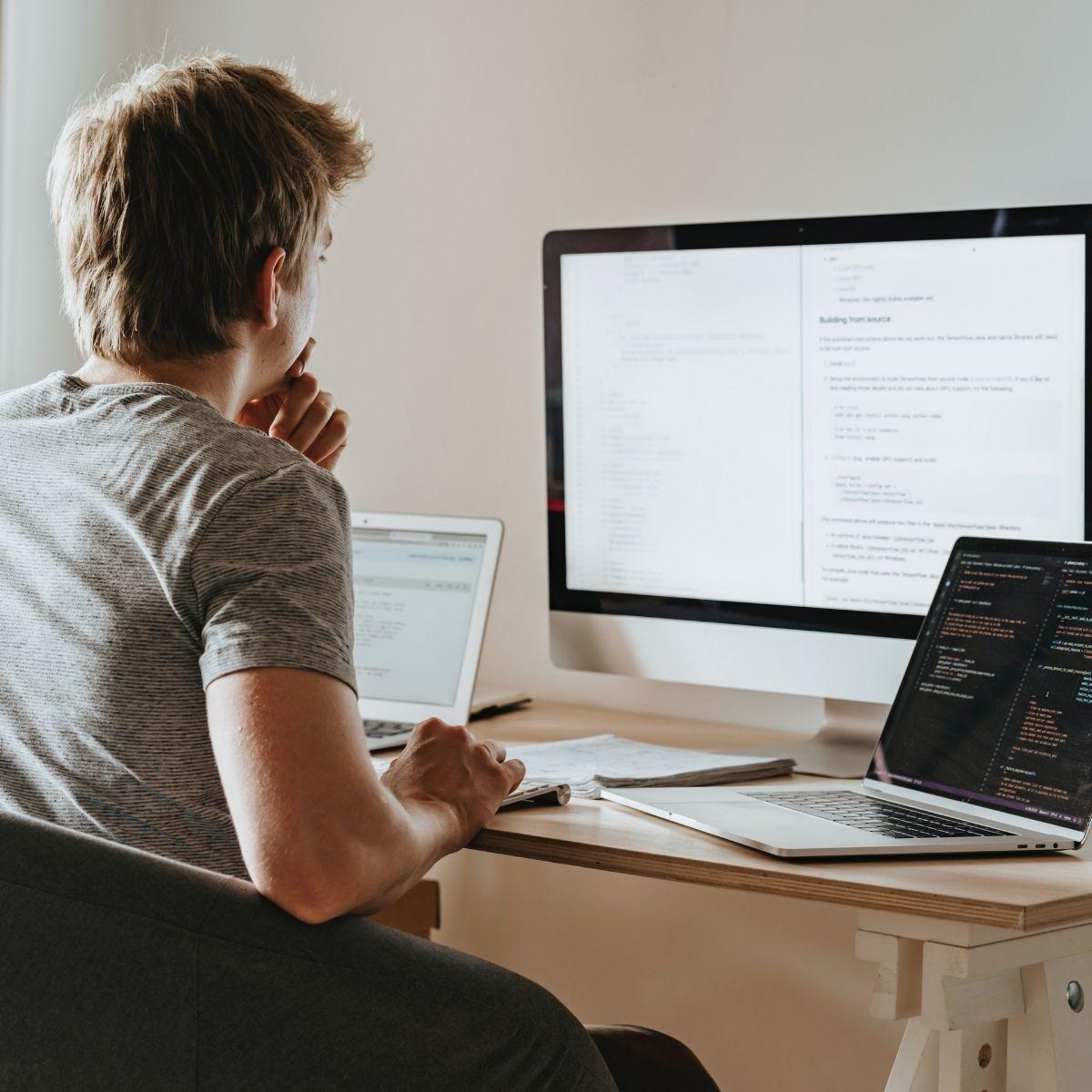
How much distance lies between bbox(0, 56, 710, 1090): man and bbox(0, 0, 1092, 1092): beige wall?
715 mm

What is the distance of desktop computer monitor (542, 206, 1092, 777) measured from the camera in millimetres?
1382

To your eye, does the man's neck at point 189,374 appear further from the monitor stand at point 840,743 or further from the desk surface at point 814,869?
the monitor stand at point 840,743

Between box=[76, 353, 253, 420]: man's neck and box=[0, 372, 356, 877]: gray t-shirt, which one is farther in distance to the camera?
box=[76, 353, 253, 420]: man's neck

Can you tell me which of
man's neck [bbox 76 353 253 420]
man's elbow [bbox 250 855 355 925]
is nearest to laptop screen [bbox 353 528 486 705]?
man's neck [bbox 76 353 253 420]

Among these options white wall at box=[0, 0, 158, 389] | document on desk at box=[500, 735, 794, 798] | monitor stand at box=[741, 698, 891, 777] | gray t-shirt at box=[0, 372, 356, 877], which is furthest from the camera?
white wall at box=[0, 0, 158, 389]

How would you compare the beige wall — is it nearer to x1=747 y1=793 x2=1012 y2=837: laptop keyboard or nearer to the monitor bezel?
the monitor bezel

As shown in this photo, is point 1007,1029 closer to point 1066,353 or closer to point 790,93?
point 1066,353

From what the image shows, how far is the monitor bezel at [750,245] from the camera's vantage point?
135 centimetres

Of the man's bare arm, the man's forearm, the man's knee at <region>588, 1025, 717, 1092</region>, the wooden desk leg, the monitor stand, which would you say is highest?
the man's bare arm

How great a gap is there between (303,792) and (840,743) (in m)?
0.83

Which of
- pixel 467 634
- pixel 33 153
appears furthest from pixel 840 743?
pixel 33 153

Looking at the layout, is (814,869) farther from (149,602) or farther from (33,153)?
(33,153)

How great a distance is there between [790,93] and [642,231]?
0.33m

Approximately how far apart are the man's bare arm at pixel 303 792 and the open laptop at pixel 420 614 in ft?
2.37
